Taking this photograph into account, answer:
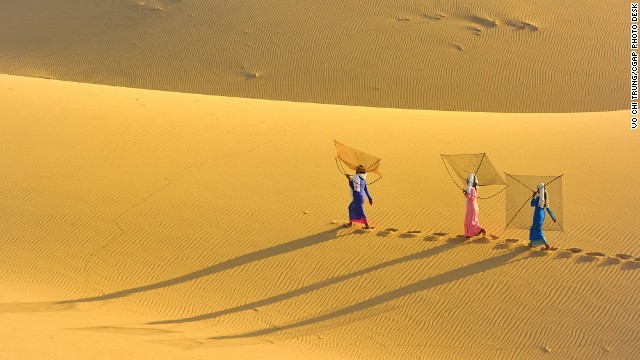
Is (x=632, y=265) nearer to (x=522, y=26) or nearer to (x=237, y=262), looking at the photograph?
(x=237, y=262)

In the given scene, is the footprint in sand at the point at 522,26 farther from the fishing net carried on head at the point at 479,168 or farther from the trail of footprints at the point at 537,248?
the trail of footprints at the point at 537,248

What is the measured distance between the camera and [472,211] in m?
13.3

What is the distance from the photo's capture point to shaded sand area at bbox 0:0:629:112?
22.6 m

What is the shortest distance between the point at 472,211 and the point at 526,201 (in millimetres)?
891

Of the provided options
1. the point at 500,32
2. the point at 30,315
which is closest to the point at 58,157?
the point at 30,315

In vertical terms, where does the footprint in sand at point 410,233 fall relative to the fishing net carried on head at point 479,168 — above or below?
below

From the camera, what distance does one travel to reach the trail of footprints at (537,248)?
12969 mm

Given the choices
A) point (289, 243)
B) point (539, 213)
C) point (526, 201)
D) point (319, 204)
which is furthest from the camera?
point (319, 204)

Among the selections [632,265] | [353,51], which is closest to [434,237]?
[632,265]

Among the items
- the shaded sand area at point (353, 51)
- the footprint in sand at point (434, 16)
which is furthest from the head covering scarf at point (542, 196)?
the footprint in sand at point (434, 16)

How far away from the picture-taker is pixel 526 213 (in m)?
13.3

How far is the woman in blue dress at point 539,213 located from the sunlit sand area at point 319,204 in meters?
0.21

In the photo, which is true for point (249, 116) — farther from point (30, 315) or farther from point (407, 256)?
point (30, 315)

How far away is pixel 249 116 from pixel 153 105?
2.31 metres
